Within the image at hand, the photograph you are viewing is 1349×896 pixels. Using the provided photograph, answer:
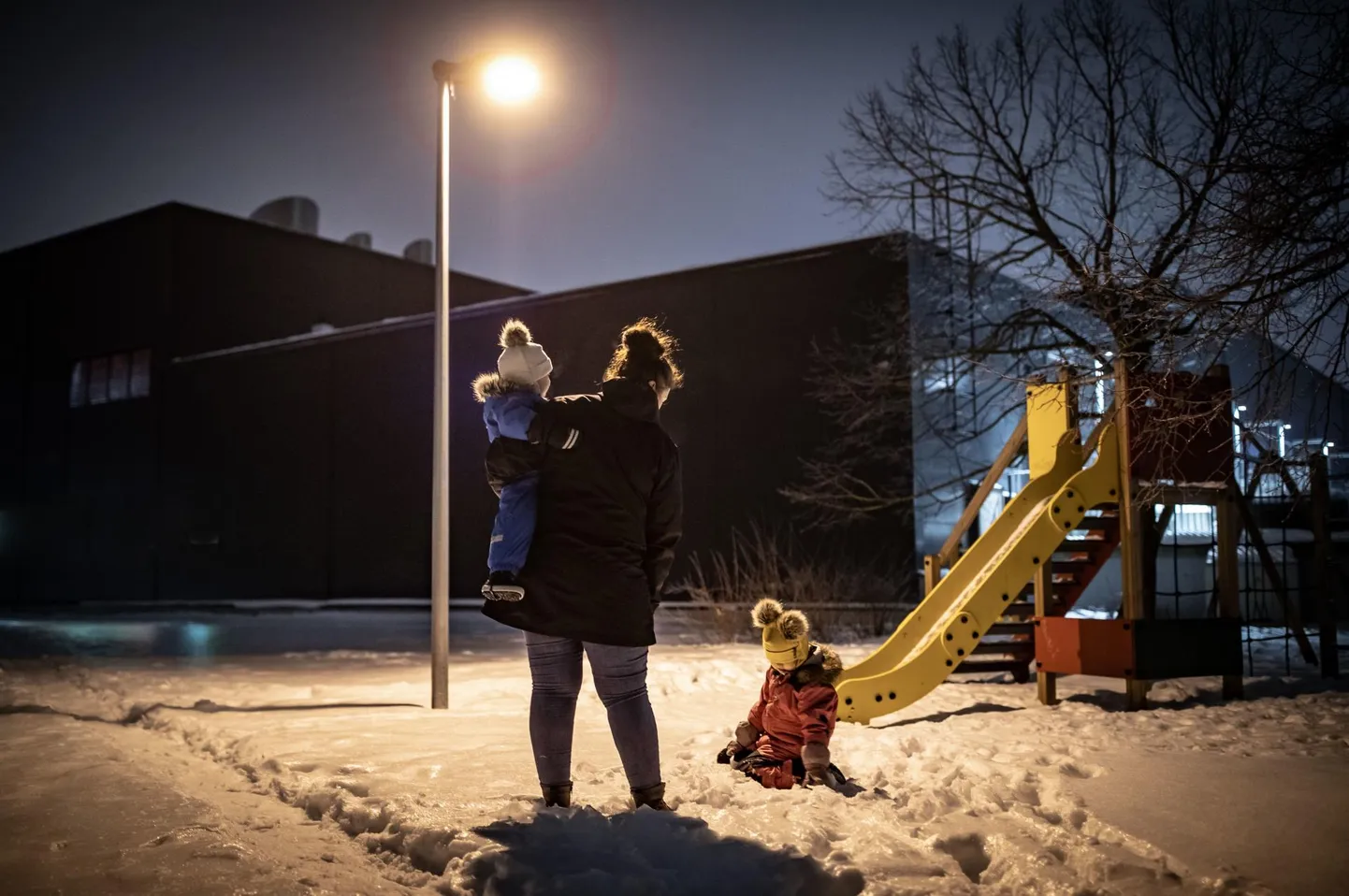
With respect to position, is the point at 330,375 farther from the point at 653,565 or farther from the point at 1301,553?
the point at 653,565

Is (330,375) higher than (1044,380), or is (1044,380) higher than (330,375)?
(330,375)

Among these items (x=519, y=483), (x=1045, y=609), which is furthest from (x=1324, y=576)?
(x=519, y=483)

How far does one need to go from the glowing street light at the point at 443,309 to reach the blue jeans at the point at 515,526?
Result: 14.1 ft

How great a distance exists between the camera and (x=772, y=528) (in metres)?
22.7

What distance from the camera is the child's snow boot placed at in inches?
173

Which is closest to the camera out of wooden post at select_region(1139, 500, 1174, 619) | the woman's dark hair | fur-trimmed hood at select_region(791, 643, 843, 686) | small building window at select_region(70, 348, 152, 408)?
the woman's dark hair

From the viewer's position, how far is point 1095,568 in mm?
10328

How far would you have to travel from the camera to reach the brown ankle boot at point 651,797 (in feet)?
15.3

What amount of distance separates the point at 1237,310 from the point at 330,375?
87.3ft

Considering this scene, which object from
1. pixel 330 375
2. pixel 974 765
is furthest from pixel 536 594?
pixel 330 375

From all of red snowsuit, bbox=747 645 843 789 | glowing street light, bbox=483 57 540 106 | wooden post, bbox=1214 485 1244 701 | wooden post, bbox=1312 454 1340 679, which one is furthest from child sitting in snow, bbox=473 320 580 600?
wooden post, bbox=1312 454 1340 679

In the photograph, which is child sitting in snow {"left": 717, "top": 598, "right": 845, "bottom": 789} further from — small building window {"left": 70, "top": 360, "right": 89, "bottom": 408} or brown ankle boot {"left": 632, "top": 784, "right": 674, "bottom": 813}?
small building window {"left": 70, "top": 360, "right": 89, "bottom": 408}

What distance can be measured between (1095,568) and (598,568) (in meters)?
7.25

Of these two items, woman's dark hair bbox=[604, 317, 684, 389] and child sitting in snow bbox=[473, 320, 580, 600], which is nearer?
child sitting in snow bbox=[473, 320, 580, 600]
